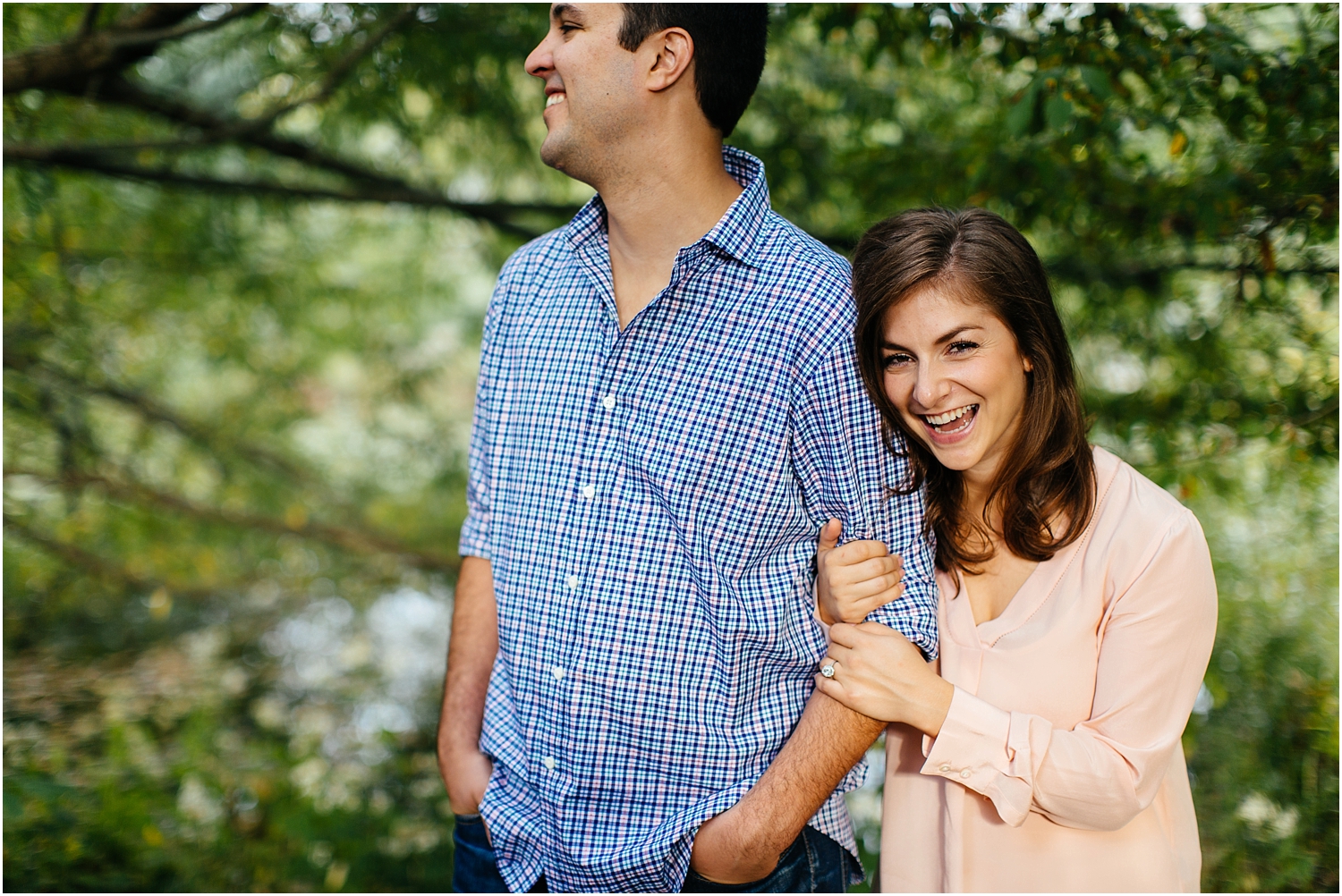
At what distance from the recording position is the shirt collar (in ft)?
4.98

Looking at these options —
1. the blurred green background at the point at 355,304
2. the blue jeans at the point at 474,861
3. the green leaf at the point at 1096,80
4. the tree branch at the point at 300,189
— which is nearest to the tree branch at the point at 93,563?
the blurred green background at the point at 355,304

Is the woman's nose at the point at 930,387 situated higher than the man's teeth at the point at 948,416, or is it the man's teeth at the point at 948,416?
the woman's nose at the point at 930,387

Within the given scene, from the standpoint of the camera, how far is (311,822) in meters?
3.04

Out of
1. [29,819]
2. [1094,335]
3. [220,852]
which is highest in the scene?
[1094,335]

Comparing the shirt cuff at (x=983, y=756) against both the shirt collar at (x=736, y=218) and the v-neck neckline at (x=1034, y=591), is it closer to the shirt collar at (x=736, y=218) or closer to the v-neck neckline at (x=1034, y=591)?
the v-neck neckline at (x=1034, y=591)

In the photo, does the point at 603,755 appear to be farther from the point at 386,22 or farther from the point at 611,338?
the point at 386,22

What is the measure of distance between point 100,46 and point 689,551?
212cm

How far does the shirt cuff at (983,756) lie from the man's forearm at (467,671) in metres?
0.84

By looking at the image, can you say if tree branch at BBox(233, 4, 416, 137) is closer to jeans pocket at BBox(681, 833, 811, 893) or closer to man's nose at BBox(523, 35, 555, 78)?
man's nose at BBox(523, 35, 555, 78)

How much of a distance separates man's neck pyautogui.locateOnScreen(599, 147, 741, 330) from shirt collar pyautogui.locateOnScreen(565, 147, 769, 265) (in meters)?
0.04

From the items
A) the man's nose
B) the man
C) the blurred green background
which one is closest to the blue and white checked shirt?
the man

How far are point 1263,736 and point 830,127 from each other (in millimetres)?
2549

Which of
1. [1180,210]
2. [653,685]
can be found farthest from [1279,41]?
[653,685]

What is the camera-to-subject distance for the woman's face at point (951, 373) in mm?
1402
